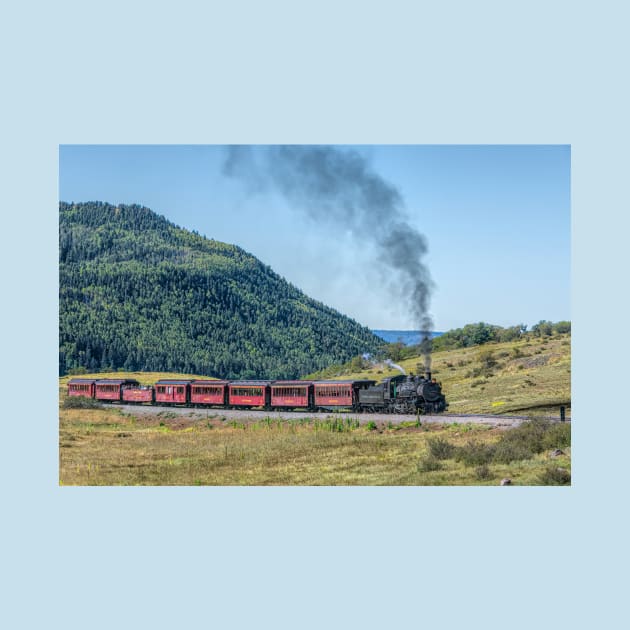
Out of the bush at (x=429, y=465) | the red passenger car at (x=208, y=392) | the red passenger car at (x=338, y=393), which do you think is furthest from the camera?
the red passenger car at (x=208, y=392)

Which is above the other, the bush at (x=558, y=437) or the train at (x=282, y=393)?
the train at (x=282, y=393)

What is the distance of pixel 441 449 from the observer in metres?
21.6

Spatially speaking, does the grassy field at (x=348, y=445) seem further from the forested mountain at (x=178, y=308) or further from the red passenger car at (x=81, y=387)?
the forested mountain at (x=178, y=308)

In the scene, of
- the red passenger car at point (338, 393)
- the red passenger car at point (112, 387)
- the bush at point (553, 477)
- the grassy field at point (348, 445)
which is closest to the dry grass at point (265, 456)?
the grassy field at point (348, 445)

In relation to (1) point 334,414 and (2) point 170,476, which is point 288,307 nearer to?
(1) point 334,414

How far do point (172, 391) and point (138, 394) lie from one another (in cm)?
153

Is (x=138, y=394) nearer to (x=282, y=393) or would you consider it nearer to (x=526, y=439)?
(x=282, y=393)

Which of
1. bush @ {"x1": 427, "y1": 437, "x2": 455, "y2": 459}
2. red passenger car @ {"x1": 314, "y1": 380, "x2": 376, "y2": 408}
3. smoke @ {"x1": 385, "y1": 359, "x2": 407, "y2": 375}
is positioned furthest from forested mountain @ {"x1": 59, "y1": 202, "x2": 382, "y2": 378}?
bush @ {"x1": 427, "y1": 437, "x2": 455, "y2": 459}

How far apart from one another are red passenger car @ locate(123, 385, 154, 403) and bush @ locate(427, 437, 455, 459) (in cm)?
1194

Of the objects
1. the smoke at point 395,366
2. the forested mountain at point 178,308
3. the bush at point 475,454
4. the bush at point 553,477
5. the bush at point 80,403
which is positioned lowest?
the bush at point 553,477

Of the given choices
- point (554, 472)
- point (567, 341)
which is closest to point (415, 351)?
point (567, 341)

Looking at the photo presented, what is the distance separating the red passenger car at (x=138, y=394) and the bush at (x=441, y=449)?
1194cm

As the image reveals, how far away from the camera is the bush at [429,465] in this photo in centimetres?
2125

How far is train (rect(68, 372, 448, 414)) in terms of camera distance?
25.8 meters
